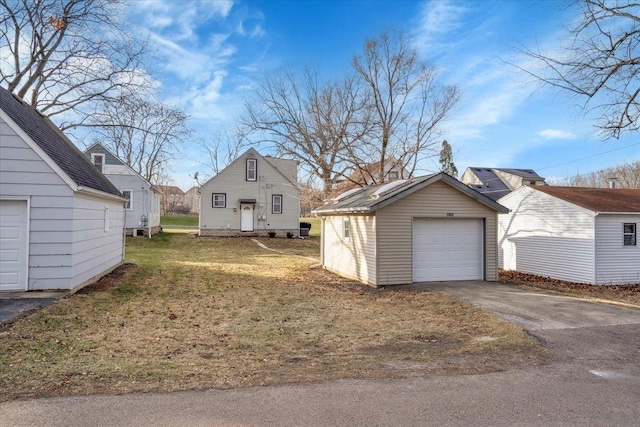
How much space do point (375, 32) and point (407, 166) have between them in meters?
7.84

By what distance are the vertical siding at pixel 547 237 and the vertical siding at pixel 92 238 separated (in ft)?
53.3

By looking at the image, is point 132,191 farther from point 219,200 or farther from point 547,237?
point 547,237

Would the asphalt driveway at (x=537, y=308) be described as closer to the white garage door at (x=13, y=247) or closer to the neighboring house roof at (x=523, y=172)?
the white garage door at (x=13, y=247)

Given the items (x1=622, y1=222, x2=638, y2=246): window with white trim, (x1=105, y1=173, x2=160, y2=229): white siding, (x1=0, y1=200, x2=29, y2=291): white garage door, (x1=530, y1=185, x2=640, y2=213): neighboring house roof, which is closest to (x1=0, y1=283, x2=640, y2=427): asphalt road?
(x1=0, y1=200, x2=29, y2=291): white garage door

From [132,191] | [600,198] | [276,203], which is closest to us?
[600,198]

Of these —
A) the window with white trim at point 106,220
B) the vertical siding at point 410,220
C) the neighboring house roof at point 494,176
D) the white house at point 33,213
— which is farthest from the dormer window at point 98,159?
the neighboring house roof at point 494,176

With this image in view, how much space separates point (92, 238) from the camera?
11.3 m

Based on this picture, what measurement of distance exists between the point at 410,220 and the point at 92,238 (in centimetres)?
941

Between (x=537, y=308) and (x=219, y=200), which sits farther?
(x=219, y=200)

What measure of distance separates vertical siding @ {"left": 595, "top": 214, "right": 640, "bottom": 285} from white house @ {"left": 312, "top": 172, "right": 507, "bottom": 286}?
→ 4374mm

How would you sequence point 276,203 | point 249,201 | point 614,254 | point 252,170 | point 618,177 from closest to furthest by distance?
point 614,254 → point 249,201 → point 252,170 → point 276,203 → point 618,177

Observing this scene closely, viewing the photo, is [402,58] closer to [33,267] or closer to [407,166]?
[407,166]

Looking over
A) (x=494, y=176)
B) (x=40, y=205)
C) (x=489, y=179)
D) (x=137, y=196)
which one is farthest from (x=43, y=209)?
(x=494, y=176)

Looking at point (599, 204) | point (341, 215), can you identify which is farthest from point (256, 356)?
point (599, 204)
